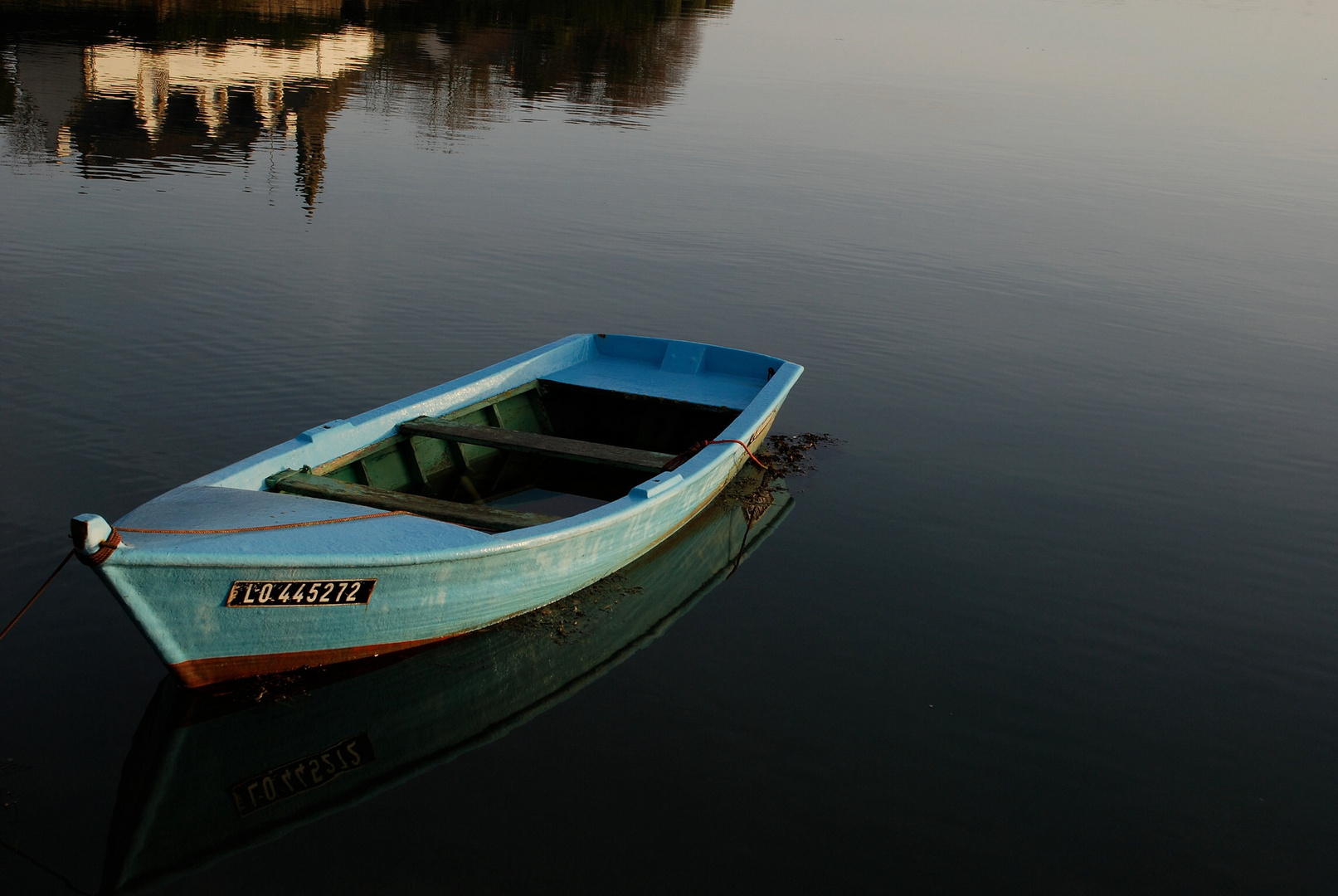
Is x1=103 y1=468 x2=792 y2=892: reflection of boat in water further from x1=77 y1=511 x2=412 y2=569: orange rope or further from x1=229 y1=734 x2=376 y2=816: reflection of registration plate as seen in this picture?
x1=77 y1=511 x2=412 y2=569: orange rope

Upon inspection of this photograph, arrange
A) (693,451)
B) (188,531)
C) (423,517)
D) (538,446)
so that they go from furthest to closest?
(693,451) < (538,446) < (423,517) < (188,531)

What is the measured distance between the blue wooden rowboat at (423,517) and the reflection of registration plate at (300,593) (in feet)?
0.03

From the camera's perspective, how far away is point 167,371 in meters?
12.3

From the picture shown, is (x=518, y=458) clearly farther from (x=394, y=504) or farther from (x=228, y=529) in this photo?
(x=228, y=529)

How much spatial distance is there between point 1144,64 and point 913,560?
2428 inches

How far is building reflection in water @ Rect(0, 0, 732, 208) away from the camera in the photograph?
2536cm

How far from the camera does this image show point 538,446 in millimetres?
9266

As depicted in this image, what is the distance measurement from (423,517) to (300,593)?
50.4 inches

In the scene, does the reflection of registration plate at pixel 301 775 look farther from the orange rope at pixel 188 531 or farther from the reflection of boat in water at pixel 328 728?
the orange rope at pixel 188 531

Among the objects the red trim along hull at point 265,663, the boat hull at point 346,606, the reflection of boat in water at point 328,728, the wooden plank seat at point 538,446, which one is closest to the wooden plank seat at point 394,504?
the boat hull at point 346,606

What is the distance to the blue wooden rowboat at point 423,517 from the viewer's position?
6293 mm

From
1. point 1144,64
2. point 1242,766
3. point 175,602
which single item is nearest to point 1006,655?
point 1242,766

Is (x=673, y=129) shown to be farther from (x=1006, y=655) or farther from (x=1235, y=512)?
(x=1006, y=655)

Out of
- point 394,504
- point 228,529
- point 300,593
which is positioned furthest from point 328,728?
point 394,504
